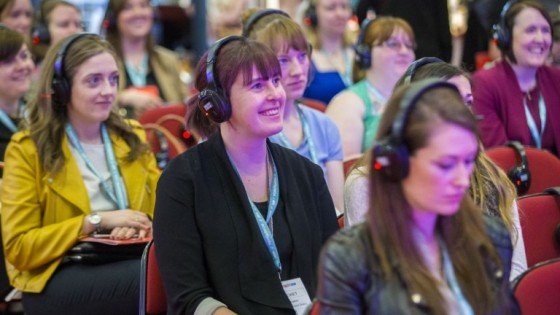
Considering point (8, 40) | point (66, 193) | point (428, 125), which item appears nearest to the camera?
point (428, 125)

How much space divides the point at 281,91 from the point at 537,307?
0.97m

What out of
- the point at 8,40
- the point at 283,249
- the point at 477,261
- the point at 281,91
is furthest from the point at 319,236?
the point at 8,40

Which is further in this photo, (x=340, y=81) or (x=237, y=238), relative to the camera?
(x=340, y=81)

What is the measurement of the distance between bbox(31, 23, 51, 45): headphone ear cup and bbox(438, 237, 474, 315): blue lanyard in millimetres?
3742

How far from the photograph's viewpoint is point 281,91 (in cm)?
274

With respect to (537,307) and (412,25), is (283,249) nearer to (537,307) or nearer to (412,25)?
(537,307)

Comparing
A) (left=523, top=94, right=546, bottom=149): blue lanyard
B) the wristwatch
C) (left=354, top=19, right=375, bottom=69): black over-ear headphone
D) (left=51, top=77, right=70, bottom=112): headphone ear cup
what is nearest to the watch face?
the wristwatch

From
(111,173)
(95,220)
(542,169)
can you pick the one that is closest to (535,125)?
(542,169)

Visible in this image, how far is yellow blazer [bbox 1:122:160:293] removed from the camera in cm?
321

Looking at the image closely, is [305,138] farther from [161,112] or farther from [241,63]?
[161,112]

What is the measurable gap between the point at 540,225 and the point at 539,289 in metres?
0.73

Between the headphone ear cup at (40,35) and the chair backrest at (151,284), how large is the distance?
110 inches

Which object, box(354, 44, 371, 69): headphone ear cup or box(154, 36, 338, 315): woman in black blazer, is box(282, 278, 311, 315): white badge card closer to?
box(154, 36, 338, 315): woman in black blazer

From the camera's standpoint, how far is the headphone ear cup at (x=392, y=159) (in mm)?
1812
